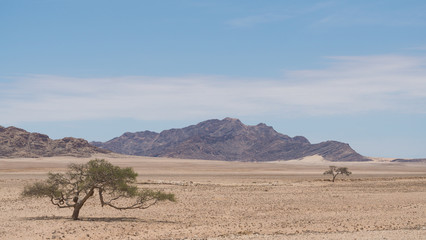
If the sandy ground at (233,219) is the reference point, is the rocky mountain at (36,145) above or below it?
above

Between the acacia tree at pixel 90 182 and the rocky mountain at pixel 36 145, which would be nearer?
the acacia tree at pixel 90 182

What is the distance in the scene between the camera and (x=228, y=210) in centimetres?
3191

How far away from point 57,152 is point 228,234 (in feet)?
461

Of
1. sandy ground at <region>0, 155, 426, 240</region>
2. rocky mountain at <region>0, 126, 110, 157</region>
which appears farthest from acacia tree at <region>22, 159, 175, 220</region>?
rocky mountain at <region>0, 126, 110, 157</region>

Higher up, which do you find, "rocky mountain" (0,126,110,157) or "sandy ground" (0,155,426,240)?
"rocky mountain" (0,126,110,157)

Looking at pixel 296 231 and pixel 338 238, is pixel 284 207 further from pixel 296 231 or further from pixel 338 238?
pixel 338 238

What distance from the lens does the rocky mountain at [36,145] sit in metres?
149

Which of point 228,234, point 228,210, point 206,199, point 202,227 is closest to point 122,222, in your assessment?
point 202,227

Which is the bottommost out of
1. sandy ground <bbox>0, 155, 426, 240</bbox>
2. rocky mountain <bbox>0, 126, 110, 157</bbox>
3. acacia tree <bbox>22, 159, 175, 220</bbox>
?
sandy ground <bbox>0, 155, 426, 240</bbox>

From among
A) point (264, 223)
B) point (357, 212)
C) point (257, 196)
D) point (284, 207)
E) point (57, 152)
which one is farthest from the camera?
point (57, 152)

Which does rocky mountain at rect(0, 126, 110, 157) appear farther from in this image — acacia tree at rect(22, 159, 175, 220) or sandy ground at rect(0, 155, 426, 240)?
acacia tree at rect(22, 159, 175, 220)

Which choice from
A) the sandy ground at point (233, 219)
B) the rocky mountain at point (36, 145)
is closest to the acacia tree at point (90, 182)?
the sandy ground at point (233, 219)

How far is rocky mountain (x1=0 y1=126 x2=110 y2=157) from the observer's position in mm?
149000

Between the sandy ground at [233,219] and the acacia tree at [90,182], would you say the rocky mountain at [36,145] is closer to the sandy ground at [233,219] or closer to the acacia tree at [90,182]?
the sandy ground at [233,219]
